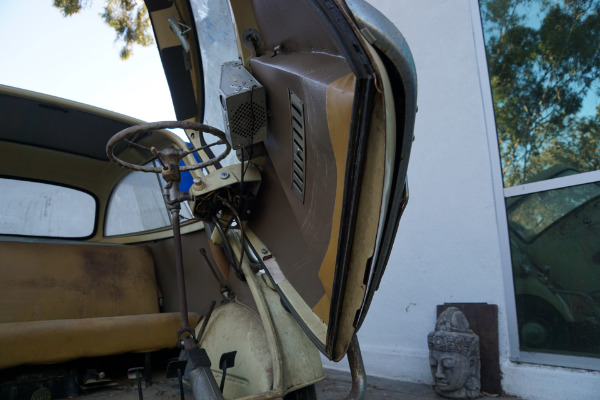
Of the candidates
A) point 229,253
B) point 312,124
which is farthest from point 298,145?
point 229,253

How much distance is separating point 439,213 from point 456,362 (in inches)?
44.1

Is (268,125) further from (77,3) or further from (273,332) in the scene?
(77,3)

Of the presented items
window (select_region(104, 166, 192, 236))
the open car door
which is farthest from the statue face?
window (select_region(104, 166, 192, 236))

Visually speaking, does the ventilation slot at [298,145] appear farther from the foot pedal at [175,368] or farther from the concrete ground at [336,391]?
the concrete ground at [336,391]

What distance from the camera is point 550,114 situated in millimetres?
3051

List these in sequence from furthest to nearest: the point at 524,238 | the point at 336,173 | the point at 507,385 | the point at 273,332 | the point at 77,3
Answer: the point at 77,3, the point at 524,238, the point at 507,385, the point at 273,332, the point at 336,173

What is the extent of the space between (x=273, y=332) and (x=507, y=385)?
1.90 metres

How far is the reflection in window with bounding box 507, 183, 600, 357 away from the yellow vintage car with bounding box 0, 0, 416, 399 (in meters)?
1.76

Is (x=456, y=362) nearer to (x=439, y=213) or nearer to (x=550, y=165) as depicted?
(x=439, y=213)

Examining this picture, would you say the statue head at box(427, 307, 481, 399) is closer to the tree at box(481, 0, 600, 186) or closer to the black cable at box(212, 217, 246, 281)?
the tree at box(481, 0, 600, 186)

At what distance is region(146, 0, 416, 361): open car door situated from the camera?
1.08 meters

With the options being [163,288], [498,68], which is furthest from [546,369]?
[163,288]

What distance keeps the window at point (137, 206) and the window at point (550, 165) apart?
2520 mm

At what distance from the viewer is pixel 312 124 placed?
1.42 meters
